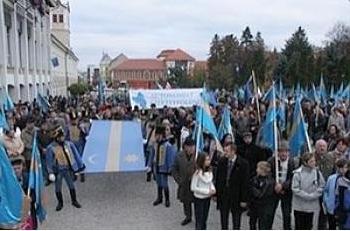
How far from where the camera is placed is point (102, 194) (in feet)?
43.0

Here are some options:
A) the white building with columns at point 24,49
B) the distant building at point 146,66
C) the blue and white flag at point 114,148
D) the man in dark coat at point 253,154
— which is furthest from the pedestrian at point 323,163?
the distant building at point 146,66

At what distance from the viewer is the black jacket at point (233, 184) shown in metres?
8.72

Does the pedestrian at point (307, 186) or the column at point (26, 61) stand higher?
the column at point (26, 61)

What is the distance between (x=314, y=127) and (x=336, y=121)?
1.74 m

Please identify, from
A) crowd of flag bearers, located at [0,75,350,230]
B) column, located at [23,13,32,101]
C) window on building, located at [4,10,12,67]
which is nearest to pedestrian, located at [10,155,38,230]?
crowd of flag bearers, located at [0,75,350,230]

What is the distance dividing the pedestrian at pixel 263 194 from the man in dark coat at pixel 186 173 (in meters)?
1.43

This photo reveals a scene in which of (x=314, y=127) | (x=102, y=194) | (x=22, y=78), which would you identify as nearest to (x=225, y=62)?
(x=22, y=78)

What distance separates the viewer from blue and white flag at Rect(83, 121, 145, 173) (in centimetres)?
1291

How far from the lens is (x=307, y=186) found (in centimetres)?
827

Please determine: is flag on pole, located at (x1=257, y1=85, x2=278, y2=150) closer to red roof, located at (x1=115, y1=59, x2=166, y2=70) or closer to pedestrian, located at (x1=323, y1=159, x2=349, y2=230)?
pedestrian, located at (x1=323, y1=159, x2=349, y2=230)

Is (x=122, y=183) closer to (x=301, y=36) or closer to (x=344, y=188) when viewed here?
(x=344, y=188)

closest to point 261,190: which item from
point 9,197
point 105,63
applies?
point 9,197

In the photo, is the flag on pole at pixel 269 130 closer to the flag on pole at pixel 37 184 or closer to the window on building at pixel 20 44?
the flag on pole at pixel 37 184

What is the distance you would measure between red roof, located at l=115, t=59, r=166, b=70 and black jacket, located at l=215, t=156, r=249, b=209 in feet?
531
